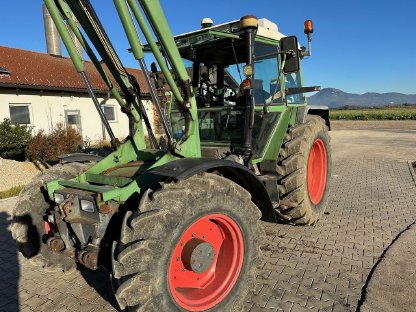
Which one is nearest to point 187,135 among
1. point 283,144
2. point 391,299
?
point 283,144

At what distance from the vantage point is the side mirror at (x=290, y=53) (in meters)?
4.21

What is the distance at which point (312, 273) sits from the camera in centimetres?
380

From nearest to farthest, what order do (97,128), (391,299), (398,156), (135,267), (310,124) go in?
(135,267) < (391,299) < (310,124) < (398,156) < (97,128)

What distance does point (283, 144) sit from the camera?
4629 millimetres

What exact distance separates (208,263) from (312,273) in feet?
4.57

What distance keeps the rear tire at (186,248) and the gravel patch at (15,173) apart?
7.83 m

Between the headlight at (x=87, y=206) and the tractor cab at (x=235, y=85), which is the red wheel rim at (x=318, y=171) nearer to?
the tractor cab at (x=235, y=85)

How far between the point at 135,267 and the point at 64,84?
1448 cm

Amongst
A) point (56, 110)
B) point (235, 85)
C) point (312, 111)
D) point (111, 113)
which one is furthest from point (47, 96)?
point (235, 85)

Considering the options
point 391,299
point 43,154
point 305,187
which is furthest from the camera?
point 43,154

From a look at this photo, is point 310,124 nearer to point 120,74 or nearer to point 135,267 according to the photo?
point 120,74

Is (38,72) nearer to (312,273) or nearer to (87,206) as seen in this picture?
(87,206)

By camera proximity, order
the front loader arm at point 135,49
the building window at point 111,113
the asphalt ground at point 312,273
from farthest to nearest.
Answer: the building window at point 111,113 < the asphalt ground at point 312,273 < the front loader arm at point 135,49

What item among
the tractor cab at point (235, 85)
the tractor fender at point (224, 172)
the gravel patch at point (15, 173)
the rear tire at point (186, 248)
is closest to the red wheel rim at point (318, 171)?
the tractor cab at point (235, 85)
